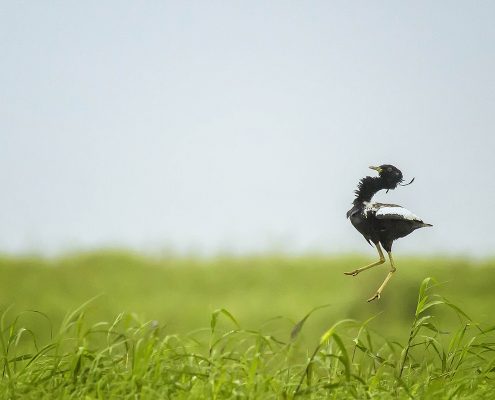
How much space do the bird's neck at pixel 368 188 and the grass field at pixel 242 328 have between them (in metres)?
0.33

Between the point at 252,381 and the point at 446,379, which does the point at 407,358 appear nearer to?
the point at 446,379

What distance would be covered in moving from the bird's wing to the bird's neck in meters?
0.07

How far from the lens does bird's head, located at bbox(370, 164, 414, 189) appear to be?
225 centimetres

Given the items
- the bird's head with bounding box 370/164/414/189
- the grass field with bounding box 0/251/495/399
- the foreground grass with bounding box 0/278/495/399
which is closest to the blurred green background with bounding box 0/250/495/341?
the grass field with bounding box 0/251/495/399

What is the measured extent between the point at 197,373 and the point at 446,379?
1.00m

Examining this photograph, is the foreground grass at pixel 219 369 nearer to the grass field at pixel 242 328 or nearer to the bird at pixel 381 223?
the grass field at pixel 242 328

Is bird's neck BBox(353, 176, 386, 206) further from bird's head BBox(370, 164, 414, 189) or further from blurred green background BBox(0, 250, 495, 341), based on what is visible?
blurred green background BBox(0, 250, 495, 341)

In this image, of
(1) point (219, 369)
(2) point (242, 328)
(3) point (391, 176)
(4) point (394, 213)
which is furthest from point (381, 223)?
(2) point (242, 328)

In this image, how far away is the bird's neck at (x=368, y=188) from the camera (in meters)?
2.23

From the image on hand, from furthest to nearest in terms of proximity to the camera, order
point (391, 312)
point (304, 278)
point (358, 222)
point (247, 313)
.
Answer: point (304, 278)
point (247, 313)
point (391, 312)
point (358, 222)

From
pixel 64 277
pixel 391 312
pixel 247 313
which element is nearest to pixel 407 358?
pixel 391 312

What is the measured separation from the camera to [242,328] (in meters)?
3.13

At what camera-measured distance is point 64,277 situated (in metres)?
7.59

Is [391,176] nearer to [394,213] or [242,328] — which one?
[394,213]
